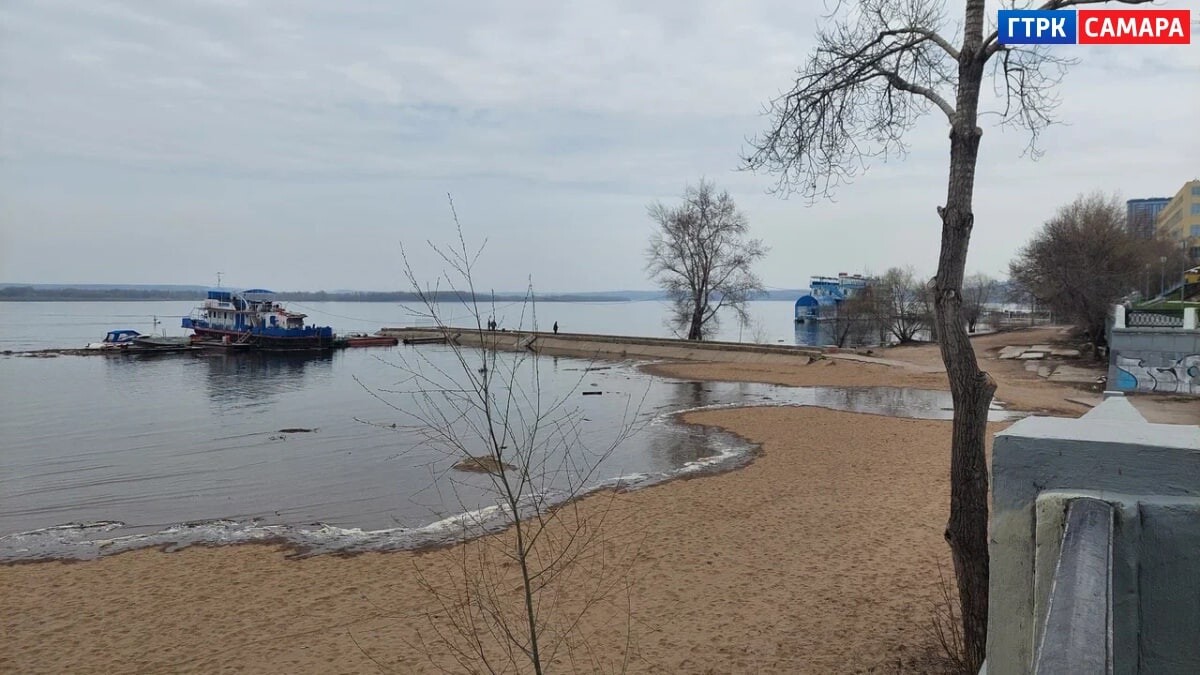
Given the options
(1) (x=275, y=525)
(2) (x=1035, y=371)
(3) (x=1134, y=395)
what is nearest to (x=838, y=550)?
(1) (x=275, y=525)

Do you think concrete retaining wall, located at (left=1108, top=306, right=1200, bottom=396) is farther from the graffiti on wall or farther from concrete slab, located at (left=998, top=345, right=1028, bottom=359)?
concrete slab, located at (left=998, top=345, right=1028, bottom=359)

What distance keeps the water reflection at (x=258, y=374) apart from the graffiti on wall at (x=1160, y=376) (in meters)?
30.0

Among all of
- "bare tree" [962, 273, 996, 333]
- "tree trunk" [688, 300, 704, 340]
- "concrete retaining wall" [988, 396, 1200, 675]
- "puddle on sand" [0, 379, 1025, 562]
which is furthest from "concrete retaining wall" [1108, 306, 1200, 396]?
"bare tree" [962, 273, 996, 333]

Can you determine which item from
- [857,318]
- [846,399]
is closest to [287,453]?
[846,399]

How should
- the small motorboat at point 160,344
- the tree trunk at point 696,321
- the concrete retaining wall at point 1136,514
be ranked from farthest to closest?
the small motorboat at point 160,344
the tree trunk at point 696,321
the concrete retaining wall at point 1136,514

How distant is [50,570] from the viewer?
31.5ft

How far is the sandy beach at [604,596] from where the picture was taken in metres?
6.52

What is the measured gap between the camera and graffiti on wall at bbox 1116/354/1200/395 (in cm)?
2181

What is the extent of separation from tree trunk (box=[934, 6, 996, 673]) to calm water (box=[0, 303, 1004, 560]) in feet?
9.54

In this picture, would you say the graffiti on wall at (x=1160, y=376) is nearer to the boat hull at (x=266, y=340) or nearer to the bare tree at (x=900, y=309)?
the bare tree at (x=900, y=309)

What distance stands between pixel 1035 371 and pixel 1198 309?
355 inches

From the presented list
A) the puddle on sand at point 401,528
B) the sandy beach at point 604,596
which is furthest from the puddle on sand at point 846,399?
the sandy beach at point 604,596

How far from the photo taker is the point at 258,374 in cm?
3947

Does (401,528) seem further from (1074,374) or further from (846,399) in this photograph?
(1074,374)
